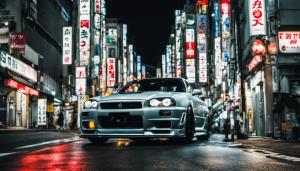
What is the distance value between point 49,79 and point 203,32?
64.9 ft

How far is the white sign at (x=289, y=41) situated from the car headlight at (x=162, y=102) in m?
15.8

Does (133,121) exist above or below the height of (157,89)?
below

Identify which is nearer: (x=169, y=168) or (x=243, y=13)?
(x=169, y=168)

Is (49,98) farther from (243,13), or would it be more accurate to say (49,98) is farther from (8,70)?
(243,13)

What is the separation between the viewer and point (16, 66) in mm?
33281

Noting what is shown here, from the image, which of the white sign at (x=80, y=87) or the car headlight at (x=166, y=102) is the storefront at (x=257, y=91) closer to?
the car headlight at (x=166, y=102)

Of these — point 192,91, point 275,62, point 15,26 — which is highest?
point 15,26

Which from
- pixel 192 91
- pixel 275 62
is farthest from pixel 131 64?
pixel 192 91

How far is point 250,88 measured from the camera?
33.6 metres

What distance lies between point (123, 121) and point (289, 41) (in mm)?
16468

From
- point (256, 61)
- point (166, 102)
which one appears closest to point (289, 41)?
point (256, 61)

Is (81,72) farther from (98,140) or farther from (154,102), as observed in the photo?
(154,102)

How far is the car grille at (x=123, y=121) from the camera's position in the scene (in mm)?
8938

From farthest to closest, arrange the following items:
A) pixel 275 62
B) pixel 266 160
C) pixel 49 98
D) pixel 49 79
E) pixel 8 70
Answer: pixel 49 79 < pixel 49 98 < pixel 8 70 < pixel 275 62 < pixel 266 160
